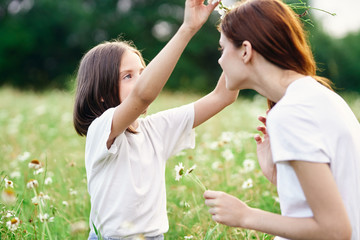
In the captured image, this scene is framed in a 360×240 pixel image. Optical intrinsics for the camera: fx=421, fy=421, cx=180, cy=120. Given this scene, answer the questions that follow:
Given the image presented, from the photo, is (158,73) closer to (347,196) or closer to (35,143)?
(347,196)

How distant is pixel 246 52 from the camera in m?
1.39

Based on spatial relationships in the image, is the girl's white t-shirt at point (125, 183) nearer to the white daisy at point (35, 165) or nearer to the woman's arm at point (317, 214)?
the white daisy at point (35, 165)

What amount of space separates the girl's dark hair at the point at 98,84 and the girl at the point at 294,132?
0.62 meters

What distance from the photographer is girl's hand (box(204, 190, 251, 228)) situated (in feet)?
4.41

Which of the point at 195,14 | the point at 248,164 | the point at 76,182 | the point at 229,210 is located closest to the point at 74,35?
the point at 76,182

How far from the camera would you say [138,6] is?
24109 millimetres

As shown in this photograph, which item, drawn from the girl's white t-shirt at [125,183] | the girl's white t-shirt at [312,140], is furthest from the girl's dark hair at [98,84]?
the girl's white t-shirt at [312,140]

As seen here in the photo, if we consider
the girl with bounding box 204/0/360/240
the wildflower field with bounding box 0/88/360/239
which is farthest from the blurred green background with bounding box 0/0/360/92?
the girl with bounding box 204/0/360/240

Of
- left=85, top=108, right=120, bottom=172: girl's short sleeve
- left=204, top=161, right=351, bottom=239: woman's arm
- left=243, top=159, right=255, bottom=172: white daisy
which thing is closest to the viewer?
left=204, top=161, right=351, bottom=239: woman's arm

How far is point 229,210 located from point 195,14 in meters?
0.69

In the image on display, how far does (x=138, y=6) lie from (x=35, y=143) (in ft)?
68.3

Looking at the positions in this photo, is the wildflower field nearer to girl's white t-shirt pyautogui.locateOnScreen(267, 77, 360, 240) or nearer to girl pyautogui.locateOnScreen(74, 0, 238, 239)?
girl pyautogui.locateOnScreen(74, 0, 238, 239)

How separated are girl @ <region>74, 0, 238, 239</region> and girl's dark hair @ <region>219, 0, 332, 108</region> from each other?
19 centimetres

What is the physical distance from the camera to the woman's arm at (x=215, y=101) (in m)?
1.93
